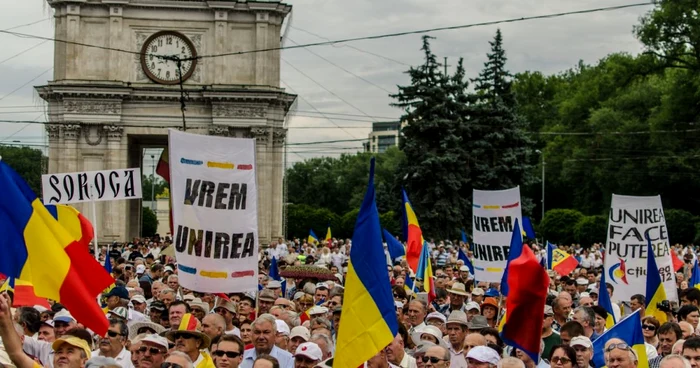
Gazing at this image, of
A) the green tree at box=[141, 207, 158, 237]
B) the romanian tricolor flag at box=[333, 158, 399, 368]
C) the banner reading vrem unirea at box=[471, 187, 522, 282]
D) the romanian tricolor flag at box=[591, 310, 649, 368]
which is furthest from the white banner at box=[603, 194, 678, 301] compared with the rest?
the green tree at box=[141, 207, 158, 237]

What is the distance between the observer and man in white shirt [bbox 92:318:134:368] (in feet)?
38.6

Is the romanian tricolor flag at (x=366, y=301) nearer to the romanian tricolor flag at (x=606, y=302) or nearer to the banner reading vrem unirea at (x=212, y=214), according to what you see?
the banner reading vrem unirea at (x=212, y=214)

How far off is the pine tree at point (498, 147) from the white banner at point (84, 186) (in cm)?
4512

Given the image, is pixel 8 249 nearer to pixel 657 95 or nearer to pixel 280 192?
pixel 280 192

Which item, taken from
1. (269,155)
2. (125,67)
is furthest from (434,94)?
(125,67)

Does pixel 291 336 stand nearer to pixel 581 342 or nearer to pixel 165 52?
pixel 581 342

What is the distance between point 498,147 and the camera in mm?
66938

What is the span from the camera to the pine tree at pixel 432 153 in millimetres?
62812

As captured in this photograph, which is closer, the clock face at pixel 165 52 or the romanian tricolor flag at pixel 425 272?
the romanian tricolor flag at pixel 425 272

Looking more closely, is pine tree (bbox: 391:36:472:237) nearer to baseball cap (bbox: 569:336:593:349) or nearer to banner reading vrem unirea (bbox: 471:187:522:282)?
banner reading vrem unirea (bbox: 471:187:522:282)

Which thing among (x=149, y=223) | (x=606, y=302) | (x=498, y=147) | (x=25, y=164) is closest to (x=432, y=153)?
(x=498, y=147)

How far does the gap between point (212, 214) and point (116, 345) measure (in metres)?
1.86

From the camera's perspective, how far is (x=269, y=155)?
5822cm

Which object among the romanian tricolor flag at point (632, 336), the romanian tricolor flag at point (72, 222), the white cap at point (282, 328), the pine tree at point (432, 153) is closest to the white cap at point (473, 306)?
the romanian tricolor flag at point (632, 336)
